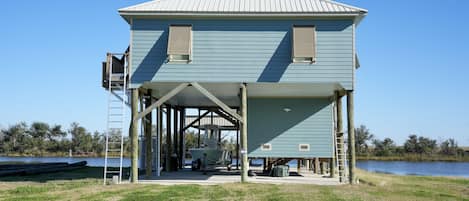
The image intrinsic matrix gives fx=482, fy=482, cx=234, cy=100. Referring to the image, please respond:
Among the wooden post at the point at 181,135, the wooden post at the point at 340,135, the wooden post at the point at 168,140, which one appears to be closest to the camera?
the wooden post at the point at 340,135

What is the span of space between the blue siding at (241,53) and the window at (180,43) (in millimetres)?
239

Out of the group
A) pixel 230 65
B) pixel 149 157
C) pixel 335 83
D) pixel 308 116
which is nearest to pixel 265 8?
pixel 230 65

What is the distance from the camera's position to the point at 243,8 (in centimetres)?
1655

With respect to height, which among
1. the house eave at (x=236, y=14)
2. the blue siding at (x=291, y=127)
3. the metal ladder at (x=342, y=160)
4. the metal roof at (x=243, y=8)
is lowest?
the metal ladder at (x=342, y=160)

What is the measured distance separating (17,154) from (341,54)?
243 feet

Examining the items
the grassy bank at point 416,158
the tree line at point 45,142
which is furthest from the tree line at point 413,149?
the tree line at point 45,142

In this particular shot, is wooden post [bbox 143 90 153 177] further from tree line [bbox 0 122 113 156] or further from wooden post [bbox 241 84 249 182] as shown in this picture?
tree line [bbox 0 122 113 156]

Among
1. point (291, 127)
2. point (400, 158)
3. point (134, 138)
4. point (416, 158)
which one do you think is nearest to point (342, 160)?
point (291, 127)

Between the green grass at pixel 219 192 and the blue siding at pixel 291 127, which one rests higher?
the blue siding at pixel 291 127

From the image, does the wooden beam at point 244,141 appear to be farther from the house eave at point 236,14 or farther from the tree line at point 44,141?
the tree line at point 44,141

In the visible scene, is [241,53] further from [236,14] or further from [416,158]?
[416,158]

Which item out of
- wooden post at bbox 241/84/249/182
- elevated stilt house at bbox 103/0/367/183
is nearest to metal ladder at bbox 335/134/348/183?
elevated stilt house at bbox 103/0/367/183

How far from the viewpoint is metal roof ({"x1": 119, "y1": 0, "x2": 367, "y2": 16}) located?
16125 mm

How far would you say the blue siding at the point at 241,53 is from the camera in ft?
53.4
